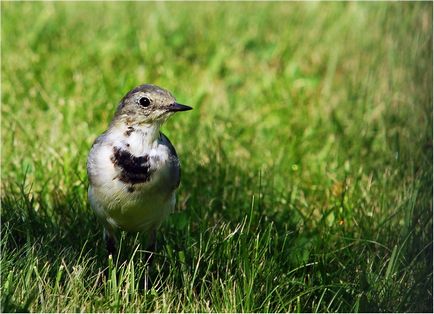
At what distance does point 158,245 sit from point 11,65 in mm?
2683

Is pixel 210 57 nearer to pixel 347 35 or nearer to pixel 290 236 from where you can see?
pixel 347 35

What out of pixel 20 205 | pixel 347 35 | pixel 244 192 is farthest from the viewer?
pixel 347 35

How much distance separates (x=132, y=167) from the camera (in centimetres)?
413

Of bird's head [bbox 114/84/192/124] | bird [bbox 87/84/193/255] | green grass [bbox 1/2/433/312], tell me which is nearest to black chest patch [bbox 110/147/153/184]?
bird [bbox 87/84/193/255]

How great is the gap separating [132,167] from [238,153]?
190 cm

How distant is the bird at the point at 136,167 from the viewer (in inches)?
162

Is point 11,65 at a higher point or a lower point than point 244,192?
higher

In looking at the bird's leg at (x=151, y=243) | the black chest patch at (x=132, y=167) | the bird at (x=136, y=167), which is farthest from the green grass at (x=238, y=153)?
the black chest patch at (x=132, y=167)

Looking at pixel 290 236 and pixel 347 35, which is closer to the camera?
pixel 290 236

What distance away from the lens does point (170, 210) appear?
170 inches

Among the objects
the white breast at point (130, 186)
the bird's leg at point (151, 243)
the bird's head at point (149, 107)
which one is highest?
the bird's head at point (149, 107)

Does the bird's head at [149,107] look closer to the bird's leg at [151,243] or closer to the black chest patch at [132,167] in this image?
the black chest patch at [132,167]

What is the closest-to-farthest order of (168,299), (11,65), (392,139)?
1. (168,299)
2. (392,139)
3. (11,65)

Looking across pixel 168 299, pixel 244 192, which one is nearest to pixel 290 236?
pixel 244 192
